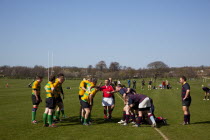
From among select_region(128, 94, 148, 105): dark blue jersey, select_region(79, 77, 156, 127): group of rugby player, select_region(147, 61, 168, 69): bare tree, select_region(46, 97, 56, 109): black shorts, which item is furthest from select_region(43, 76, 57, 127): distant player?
select_region(147, 61, 168, 69): bare tree

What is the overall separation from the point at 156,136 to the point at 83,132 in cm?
290

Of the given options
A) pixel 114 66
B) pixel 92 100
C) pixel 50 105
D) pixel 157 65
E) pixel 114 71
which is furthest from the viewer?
pixel 114 66

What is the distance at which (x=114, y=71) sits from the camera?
552ft

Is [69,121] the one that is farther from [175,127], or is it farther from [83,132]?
[175,127]

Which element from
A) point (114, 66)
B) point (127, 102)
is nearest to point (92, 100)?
point (127, 102)

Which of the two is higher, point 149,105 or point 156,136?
point 149,105

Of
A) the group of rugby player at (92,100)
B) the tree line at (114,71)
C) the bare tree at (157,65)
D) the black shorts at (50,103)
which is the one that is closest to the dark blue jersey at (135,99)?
the group of rugby player at (92,100)

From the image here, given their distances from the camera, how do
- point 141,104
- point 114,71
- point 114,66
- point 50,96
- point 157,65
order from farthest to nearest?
point 114,66 < point 114,71 < point 157,65 < point 50,96 < point 141,104

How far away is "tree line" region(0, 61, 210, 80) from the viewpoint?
12688cm

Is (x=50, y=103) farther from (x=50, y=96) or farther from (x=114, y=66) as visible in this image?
(x=114, y=66)

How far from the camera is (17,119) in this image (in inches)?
485

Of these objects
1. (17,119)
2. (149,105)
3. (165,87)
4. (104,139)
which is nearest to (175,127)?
(149,105)

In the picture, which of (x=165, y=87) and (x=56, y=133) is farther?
(x=165, y=87)

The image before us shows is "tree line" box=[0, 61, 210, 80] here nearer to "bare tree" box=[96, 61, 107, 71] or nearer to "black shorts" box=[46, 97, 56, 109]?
"bare tree" box=[96, 61, 107, 71]
